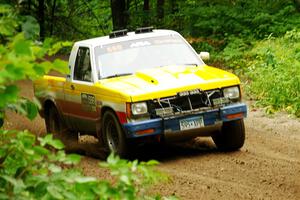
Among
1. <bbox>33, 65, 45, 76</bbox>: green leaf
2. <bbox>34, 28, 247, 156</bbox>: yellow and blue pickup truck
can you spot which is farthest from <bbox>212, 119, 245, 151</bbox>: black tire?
<bbox>33, 65, 45, 76</bbox>: green leaf

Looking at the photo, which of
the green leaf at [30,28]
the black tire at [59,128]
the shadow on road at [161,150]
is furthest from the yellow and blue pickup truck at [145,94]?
the green leaf at [30,28]

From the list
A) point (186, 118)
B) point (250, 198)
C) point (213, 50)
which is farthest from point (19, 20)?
point (213, 50)

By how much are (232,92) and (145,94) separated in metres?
1.24

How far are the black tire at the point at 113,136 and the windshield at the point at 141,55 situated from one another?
2.24 ft

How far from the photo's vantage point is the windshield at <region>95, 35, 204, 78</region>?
33.1 ft

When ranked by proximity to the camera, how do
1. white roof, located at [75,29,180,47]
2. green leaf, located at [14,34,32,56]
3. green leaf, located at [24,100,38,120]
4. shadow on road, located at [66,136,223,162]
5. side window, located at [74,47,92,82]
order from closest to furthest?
green leaf, located at [14,34,32,56] < green leaf, located at [24,100,38,120] < shadow on road, located at [66,136,223,162] < side window, located at [74,47,92,82] < white roof, located at [75,29,180,47]

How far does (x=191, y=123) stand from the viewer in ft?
30.3

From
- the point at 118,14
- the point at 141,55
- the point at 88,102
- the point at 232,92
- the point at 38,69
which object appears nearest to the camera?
the point at 38,69

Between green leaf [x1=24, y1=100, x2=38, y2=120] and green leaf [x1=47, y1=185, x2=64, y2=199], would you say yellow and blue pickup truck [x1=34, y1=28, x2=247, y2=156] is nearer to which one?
green leaf [x1=24, y1=100, x2=38, y2=120]

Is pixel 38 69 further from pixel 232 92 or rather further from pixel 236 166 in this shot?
pixel 232 92

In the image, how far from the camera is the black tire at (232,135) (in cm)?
987

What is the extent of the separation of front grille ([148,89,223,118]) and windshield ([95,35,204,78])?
1027mm

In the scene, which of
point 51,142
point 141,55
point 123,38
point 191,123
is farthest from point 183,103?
point 51,142

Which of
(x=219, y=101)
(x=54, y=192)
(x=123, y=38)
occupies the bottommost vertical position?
(x=219, y=101)
